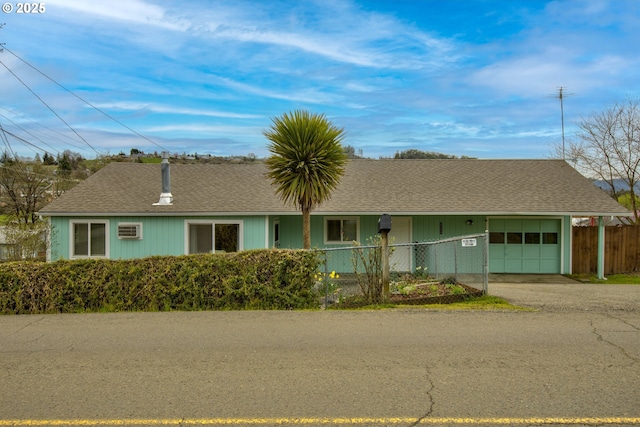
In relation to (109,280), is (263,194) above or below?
above

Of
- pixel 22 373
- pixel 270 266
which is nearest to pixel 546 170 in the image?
pixel 270 266

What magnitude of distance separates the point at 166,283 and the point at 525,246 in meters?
13.4

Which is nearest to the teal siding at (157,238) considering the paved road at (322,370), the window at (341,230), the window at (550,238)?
the window at (341,230)

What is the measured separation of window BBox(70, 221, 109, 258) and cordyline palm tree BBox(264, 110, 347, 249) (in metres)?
6.73

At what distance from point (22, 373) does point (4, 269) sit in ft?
16.0

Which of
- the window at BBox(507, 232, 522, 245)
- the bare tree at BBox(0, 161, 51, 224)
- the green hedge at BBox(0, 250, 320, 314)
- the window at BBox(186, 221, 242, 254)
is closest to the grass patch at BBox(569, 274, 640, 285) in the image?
the window at BBox(507, 232, 522, 245)

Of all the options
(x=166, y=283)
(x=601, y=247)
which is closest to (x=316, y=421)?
(x=166, y=283)

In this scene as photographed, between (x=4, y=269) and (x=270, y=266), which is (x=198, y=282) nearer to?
(x=270, y=266)

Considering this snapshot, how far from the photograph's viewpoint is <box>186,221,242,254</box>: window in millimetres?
17672

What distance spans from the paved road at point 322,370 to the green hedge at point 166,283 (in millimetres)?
812

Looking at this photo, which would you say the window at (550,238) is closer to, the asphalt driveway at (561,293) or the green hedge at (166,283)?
the asphalt driveway at (561,293)

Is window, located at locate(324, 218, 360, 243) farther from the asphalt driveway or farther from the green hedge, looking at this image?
the green hedge

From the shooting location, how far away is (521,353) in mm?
6969

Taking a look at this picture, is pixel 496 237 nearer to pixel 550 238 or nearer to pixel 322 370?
pixel 550 238
